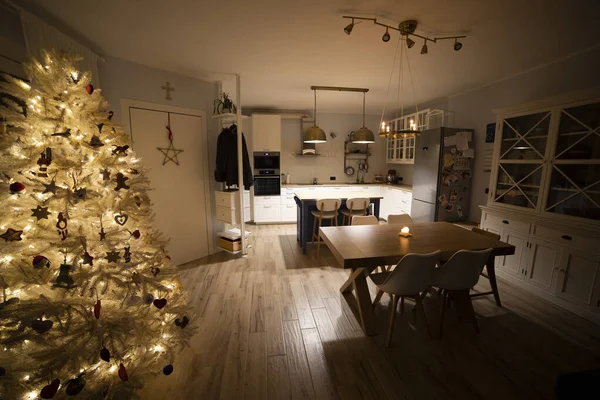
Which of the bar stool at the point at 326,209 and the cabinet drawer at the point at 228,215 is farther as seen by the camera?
the bar stool at the point at 326,209

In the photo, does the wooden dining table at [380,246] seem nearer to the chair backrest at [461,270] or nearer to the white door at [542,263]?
the chair backrest at [461,270]

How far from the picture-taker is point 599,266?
222cm

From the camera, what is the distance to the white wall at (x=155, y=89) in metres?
2.81

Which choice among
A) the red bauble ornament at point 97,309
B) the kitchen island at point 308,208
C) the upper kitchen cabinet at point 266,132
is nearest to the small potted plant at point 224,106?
the upper kitchen cabinet at point 266,132

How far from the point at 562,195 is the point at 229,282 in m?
3.70

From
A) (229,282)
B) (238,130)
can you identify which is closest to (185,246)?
(229,282)

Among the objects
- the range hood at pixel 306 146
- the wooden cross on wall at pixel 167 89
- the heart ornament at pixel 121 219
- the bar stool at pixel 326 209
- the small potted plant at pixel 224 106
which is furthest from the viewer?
the range hood at pixel 306 146

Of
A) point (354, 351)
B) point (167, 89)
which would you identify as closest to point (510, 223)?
point (354, 351)

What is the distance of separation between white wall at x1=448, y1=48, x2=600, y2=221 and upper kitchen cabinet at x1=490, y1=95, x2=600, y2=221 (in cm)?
48

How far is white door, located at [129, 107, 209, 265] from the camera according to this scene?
122 inches

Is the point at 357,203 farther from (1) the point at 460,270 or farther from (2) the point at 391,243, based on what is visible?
(1) the point at 460,270

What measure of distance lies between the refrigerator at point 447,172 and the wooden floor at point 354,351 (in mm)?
1448

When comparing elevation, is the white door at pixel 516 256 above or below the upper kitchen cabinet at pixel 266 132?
below

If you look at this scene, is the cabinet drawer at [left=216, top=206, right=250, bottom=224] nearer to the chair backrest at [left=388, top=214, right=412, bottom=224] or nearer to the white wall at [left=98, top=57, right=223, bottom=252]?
the white wall at [left=98, top=57, right=223, bottom=252]
